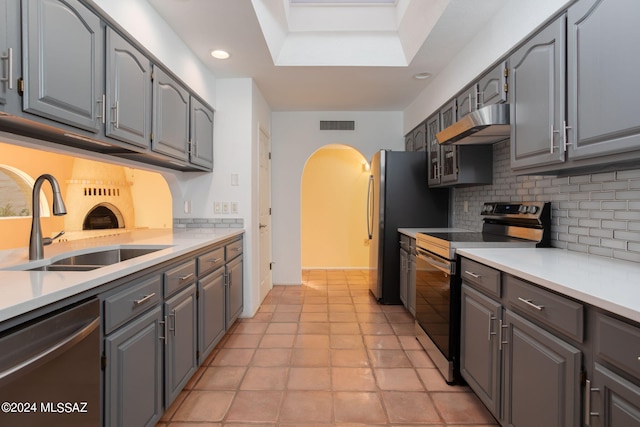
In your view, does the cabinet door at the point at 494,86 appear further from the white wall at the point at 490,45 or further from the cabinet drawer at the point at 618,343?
the cabinet drawer at the point at 618,343

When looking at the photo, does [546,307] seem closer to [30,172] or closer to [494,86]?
[494,86]

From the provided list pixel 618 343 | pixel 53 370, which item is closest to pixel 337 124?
pixel 618 343

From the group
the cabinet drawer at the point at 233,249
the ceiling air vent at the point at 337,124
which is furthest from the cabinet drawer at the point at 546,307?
the ceiling air vent at the point at 337,124

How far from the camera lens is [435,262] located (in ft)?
7.68

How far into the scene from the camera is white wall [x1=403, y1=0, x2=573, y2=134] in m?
1.82

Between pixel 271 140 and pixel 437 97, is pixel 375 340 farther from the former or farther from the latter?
pixel 271 140

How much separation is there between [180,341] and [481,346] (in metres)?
1.68

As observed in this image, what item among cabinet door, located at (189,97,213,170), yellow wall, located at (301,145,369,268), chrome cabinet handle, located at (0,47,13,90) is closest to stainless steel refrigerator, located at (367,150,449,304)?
cabinet door, located at (189,97,213,170)

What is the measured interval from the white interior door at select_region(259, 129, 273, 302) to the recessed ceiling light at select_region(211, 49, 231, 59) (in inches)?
44.1

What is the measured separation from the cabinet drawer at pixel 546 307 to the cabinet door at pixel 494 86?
130cm

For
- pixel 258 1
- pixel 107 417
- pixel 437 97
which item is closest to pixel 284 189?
pixel 437 97

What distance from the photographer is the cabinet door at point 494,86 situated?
2127 mm

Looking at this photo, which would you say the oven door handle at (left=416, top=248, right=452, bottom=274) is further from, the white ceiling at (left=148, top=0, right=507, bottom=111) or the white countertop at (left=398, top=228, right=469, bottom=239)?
the white ceiling at (left=148, top=0, right=507, bottom=111)

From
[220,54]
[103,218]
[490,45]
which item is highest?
[220,54]
